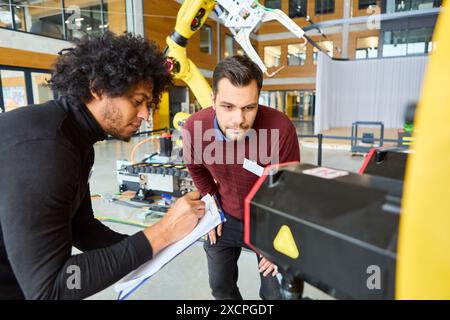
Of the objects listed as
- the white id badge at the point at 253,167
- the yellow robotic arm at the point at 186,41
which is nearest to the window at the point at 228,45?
the yellow robotic arm at the point at 186,41

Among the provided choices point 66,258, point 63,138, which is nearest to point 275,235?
point 66,258

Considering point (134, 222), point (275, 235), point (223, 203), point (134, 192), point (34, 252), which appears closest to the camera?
point (275, 235)

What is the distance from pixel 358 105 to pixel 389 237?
15971mm

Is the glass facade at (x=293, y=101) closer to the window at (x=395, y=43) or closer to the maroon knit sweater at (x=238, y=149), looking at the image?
the window at (x=395, y=43)

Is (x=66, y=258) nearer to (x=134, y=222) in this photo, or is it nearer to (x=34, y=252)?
(x=34, y=252)

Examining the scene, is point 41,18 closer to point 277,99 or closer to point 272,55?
point 277,99

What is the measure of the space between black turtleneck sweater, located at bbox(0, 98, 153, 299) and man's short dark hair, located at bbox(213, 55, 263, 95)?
0.84 m

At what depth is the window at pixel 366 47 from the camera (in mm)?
15492

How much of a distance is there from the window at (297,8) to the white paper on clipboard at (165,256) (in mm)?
19016

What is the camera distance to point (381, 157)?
876 millimetres

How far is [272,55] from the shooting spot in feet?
64.8

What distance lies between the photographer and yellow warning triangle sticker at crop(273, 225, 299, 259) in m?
0.57

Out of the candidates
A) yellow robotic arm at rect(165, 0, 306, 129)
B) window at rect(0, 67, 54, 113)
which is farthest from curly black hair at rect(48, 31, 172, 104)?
window at rect(0, 67, 54, 113)

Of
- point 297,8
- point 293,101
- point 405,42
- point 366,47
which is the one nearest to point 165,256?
point 405,42
